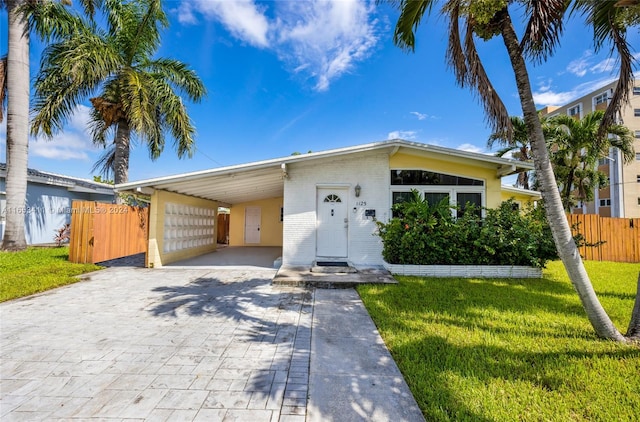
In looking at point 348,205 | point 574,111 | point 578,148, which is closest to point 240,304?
point 348,205

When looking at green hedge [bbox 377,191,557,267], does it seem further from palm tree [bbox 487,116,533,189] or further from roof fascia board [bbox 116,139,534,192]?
palm tree [bbox 487,116,533,189]

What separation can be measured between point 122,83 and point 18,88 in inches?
137

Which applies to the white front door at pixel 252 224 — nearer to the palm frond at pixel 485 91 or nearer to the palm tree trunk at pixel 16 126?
the palm tree trunk at pixel 16 126

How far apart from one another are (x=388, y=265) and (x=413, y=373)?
467 cm

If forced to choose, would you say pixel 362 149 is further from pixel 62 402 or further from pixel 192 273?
pixel 62 402

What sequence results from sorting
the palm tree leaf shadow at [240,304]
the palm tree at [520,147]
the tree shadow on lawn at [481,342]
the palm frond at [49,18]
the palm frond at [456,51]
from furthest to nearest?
the palm tree at [520,147] < the palm frond at [49,18] < the palm frond at [456,51] < the palm tree leaf shadow at [240,304] < the tree shadow on lawn at [481,342]

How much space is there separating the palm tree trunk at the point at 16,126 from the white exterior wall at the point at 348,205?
9.89m

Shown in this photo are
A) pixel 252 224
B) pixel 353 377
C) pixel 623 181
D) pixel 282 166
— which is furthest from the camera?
pixel 623 181

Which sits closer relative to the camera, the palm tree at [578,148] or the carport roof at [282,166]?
the carport roof at [282,166]

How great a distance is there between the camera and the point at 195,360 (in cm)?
299

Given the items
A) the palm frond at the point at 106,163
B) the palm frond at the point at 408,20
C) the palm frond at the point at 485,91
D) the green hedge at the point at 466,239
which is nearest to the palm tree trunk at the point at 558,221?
the palm frond at the point at 485,91

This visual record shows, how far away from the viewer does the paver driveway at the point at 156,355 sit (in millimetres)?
2252

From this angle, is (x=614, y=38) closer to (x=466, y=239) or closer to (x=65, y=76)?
(x=466, y=239)

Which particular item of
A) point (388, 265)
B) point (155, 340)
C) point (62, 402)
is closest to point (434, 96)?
point (388, 265)
